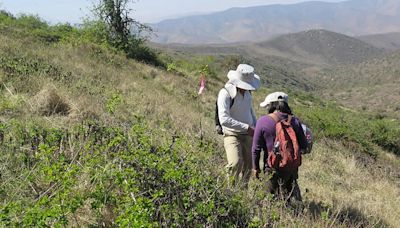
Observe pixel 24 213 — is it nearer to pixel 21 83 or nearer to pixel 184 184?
pixel 184 184

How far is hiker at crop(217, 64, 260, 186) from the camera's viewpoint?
4469 millimetres

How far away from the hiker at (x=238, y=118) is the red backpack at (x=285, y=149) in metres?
0.46

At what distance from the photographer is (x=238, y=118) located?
15.2ft

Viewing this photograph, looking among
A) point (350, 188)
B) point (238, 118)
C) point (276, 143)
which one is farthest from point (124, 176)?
point (350, 188)

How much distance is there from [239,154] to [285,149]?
670mm

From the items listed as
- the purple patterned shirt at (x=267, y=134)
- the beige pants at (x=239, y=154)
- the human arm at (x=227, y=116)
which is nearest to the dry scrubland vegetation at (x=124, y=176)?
the beige pants at (x=239, y=154)

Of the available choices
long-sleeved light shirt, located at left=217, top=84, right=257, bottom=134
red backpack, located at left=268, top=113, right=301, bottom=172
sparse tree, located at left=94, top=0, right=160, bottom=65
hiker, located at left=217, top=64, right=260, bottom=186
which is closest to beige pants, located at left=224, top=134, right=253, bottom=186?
hiker, located at left=217, top=64, right=260, bottom=186

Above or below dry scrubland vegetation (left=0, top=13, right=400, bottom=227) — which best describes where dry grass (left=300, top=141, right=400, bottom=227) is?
below

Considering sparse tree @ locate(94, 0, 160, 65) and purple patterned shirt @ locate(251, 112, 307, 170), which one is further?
sparse tree @ locate(94, 0, 160, 65)

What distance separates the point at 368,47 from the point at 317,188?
211m

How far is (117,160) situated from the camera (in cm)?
348

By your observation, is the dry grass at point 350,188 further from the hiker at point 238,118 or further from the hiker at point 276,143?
the hiker at point 238,118

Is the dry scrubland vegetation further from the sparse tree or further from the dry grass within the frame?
the sparse tree

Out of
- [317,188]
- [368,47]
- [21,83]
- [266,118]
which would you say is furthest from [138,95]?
[368,47]
